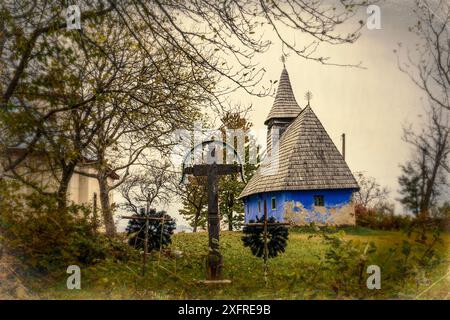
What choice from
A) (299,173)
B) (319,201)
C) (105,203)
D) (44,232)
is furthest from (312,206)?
(44,232)

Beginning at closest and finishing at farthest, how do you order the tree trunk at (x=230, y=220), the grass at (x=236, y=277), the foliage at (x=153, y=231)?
the grass at (x=236, y=277), the foliage at (x=153, y=231), the tree trunk at (x=230, y=220)

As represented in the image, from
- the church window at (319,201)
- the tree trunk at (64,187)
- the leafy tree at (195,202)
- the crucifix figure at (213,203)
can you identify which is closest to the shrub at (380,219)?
the church window at (319,201)

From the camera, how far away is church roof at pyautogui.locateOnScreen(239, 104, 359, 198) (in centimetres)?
481

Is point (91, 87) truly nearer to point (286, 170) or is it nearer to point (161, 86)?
point (161, 86)

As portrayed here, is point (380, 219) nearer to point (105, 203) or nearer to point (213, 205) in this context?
point (213, 205)

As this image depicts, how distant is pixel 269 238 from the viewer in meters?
5.05

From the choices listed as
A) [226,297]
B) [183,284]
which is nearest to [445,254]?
[226,297]

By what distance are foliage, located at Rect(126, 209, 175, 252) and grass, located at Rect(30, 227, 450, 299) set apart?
0.26ft

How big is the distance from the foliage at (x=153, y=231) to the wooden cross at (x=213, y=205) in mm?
337

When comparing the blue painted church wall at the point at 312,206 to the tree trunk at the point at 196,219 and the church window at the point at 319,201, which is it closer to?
the church window at the point at 319,201

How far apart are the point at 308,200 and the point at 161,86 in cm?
150

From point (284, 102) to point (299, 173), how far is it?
1.91 ft

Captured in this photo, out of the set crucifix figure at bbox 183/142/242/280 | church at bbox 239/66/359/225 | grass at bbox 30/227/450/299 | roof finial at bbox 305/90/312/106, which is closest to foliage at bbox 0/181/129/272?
grass at bbox 30/227/450/299

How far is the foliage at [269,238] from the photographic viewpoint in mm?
5031
